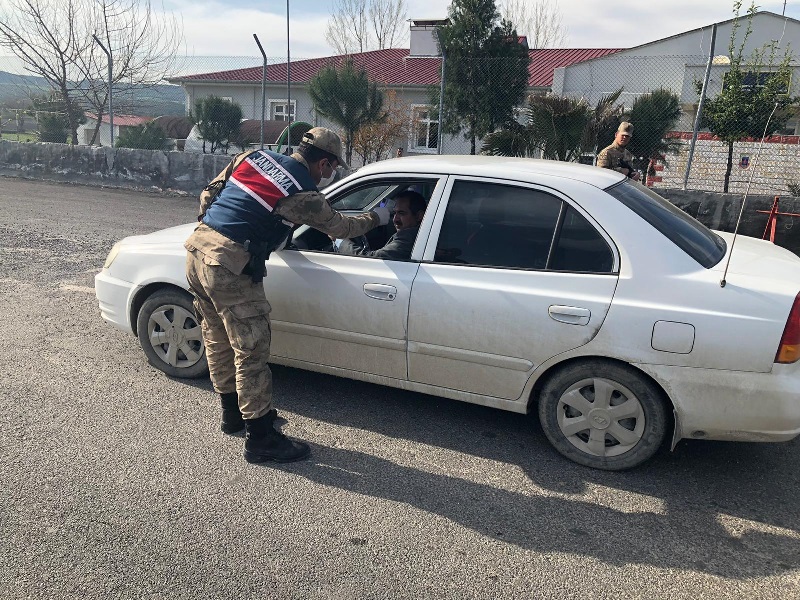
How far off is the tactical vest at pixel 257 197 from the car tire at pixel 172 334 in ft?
3.37

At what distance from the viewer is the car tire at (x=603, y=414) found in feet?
10.9

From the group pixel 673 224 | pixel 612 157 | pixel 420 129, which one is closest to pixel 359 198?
pixel 673 224

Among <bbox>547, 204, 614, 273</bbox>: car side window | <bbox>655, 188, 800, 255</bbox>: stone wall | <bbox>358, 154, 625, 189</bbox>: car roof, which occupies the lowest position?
<bbox>655, 188, 800, 255</bbox>: stone wall

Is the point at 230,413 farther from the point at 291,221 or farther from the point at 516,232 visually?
the point at 516,232

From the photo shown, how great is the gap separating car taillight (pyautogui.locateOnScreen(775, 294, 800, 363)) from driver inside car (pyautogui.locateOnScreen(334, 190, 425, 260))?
76.1 inches

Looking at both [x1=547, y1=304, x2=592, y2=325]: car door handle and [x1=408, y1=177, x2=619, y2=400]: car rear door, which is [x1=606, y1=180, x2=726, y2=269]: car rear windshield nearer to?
[x1=408, y1=177, x2=619, y2=400]: car rear door

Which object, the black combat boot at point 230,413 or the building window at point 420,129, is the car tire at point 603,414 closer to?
the black combat boot at point 230,413

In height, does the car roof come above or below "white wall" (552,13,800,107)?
below

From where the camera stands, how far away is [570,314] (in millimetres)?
3342

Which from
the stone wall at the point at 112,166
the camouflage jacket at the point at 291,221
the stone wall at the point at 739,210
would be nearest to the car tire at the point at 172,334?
the camouflage jacket at the point at 291,221

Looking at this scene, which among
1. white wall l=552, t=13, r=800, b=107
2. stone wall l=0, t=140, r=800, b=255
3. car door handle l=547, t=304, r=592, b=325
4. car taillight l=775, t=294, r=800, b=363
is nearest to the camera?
car taillight l=775, t=294, r=800, b=363

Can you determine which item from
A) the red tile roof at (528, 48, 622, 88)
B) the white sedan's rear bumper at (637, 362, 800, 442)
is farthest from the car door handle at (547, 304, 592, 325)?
the red tile roof at (528, 48, 622, 88)

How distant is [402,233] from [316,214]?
0.67 metres

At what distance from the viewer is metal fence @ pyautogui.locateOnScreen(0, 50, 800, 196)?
10820 millimetres
